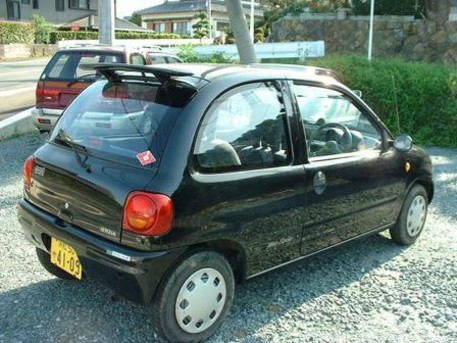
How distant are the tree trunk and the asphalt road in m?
5.40

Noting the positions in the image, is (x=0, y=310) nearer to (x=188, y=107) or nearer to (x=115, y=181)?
(x=115, y=181)

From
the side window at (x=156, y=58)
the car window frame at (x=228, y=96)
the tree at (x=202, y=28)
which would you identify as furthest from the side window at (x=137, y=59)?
the tree at (x=202, y=28)

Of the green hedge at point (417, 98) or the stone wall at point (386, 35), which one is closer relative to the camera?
the green hedge at point (417, 98)

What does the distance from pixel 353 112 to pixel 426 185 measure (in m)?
1.17

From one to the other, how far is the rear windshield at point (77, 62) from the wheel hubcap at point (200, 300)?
5.55m

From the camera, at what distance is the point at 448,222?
539 cm

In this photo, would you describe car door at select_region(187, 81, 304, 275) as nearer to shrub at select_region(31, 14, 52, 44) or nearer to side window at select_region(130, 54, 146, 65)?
side window at select_region(130, 54, 146, 65)

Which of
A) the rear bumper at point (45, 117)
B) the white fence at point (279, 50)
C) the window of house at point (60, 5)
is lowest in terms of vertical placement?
the rear bumper at point (45, 117)

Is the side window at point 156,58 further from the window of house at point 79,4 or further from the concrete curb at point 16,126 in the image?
the window of house at point 79,4

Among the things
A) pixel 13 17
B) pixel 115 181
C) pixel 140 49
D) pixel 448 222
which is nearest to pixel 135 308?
pixel 115 181

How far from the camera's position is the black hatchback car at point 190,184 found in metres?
2.83

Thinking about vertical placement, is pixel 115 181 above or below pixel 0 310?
above

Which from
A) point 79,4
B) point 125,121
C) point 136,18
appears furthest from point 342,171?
point 136,18

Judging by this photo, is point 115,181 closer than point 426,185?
Yes
